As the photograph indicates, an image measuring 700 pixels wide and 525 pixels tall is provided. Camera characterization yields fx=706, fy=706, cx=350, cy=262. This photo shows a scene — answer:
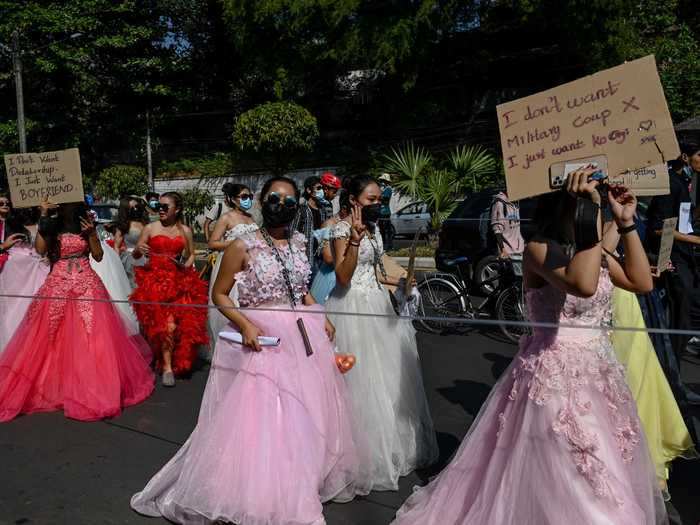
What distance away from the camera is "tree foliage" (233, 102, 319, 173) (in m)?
24.0

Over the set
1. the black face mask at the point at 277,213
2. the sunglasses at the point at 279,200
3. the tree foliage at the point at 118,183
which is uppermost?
the tree foliage at the point at 118,183

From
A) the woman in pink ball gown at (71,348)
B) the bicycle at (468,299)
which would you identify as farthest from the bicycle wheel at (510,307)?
the woman in pink ball gown at (71,348)

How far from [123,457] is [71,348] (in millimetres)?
1389

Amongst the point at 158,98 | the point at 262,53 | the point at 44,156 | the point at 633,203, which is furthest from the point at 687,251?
the point at 158,98

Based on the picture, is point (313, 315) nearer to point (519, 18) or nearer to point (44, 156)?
point (44, 156)

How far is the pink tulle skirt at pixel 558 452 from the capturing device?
2.64m

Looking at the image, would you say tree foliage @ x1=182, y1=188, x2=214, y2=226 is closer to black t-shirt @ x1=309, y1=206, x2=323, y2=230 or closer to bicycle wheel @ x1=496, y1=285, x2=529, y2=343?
bicycle wheel @ x1=496, y1=285, x2=529, y2=343

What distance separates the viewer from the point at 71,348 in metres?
5.58

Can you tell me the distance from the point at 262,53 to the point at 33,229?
20.8m

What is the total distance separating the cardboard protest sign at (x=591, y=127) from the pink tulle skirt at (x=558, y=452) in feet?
2.36

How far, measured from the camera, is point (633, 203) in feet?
9.37

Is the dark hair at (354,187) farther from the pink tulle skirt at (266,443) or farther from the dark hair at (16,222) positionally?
the dark hair at (16,222)

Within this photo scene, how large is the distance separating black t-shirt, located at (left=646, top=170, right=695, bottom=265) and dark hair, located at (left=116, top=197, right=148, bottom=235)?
5937mm

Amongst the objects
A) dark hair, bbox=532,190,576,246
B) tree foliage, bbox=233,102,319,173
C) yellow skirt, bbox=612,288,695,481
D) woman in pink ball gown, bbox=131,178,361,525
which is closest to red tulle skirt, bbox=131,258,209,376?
woman in pink ball gown, bbox=131,178,361,525
